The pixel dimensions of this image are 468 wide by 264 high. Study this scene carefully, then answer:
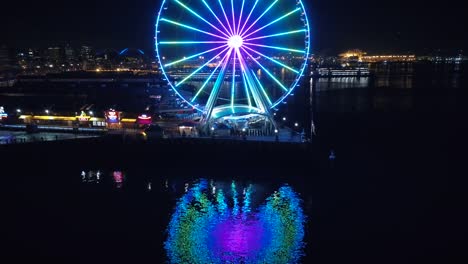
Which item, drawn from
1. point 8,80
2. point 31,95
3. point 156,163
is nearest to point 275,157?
point 156,163

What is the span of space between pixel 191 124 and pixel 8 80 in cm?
5260

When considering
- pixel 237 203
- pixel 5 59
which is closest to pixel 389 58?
pixel 5 59

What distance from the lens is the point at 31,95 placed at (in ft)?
159

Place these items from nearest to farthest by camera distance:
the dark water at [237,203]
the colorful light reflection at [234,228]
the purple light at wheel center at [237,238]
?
1. the colorful light reflection at [234,228]
2. the purple light at wheel center at [237,238]
3. the dark water at [237,203]

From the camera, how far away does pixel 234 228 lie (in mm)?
17328

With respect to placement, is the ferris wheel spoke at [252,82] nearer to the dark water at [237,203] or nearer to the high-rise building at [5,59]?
the dark water at [237,203]

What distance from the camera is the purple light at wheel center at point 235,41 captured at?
79.8 ft

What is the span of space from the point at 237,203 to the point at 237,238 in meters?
3.53

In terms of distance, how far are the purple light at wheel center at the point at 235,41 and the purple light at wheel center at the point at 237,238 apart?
10.3 meters

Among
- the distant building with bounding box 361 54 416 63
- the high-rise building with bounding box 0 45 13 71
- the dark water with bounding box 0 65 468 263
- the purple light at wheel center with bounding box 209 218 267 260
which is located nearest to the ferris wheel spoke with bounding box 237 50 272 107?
the dark water with bounding box 0 65 468 263

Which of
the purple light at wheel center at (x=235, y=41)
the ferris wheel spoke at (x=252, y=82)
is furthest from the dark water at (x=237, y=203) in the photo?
the purple light at wheel center at (x=235, y=41)

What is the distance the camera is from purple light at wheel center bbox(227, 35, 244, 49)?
24328mm

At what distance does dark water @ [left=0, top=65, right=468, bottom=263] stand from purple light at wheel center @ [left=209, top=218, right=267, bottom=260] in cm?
4

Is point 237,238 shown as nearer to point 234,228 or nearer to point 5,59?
point 234,228
